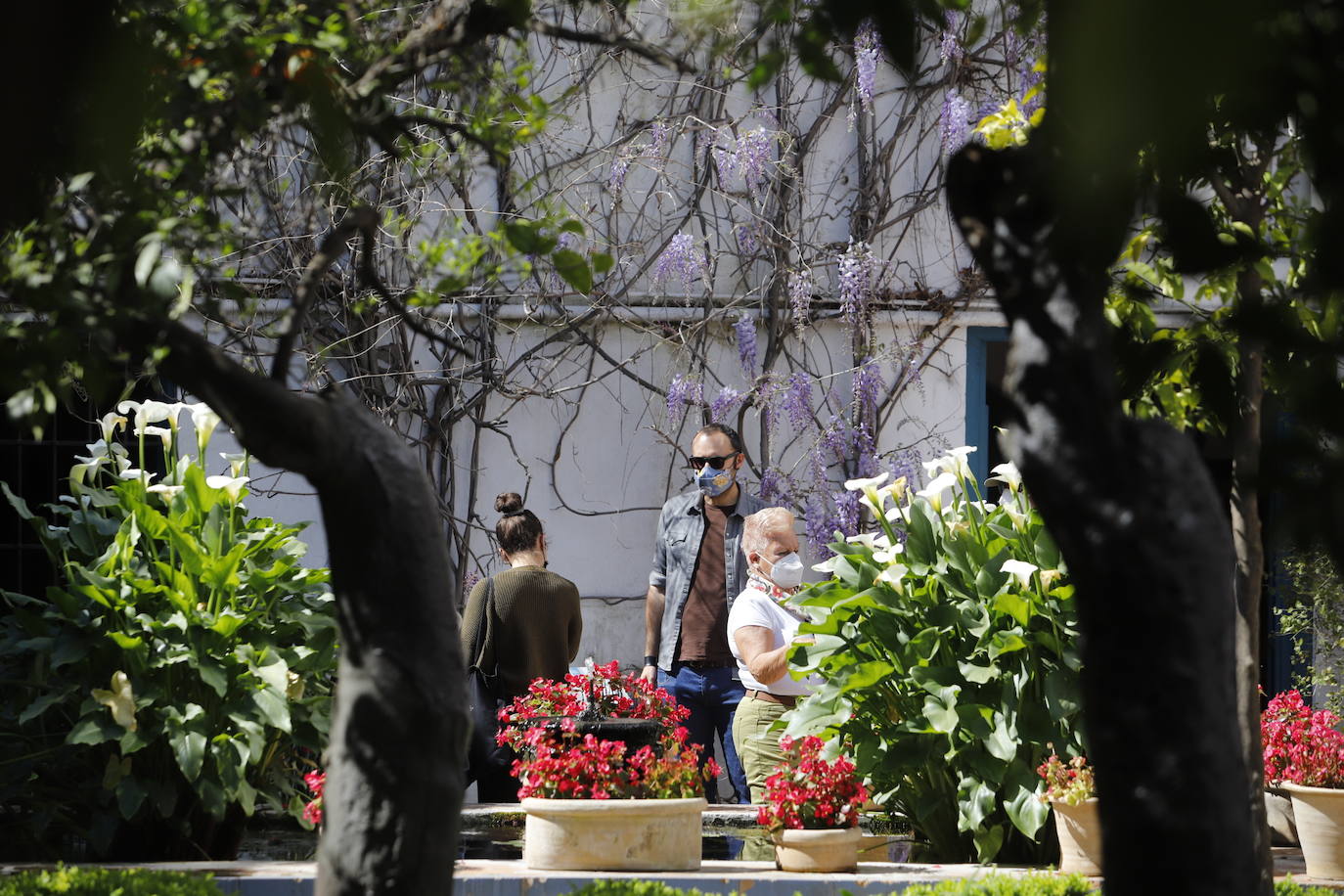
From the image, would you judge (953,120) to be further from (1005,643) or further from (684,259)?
(1005,643)

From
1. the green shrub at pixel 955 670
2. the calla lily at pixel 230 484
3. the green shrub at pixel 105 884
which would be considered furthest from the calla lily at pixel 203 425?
the green shrub at pixel 955 670

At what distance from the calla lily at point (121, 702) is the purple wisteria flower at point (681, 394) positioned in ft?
13.4

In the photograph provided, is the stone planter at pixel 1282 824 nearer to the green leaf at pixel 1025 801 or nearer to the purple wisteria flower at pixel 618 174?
the green leaf at pixel 1025 801

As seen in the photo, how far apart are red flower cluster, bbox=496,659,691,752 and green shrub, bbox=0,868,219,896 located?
138 cm

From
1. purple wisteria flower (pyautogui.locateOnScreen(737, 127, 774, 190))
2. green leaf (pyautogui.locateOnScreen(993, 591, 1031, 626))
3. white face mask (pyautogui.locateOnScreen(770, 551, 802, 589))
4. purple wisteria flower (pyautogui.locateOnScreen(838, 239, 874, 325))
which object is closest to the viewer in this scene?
green leaf (pyautogui.locateOnScreen(993, 591, 1031, 626))

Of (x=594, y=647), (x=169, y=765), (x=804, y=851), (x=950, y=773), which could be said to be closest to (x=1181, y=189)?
(x=804, y=851)

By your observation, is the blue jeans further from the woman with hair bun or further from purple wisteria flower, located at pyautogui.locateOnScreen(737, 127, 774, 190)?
purple wisteria flower, located at pyautogui.locateOnScreen(737, 127, 774, 190)

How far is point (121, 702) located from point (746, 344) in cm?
447

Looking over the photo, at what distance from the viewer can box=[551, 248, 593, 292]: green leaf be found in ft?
8.04

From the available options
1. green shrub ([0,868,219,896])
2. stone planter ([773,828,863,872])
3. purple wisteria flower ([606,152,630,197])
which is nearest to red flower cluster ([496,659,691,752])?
stone planter ([773,828,863,872])

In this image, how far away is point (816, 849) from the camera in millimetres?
4453

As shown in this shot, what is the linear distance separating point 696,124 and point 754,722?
4215 millimetres

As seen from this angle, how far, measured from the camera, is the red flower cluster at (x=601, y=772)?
14.9 ft

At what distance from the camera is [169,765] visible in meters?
4.86
